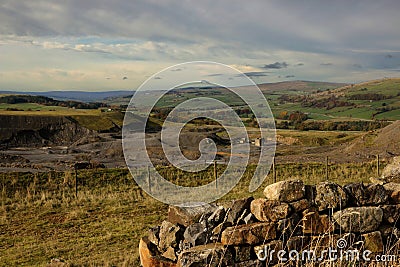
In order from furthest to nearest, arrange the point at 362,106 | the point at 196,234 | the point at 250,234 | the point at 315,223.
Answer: the point at 362,106 → the point at 196,234 → the point at 315,223 → the point at 250,234

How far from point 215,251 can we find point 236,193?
1189cm

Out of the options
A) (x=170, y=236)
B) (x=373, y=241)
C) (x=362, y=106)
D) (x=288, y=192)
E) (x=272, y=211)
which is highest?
(x=362, y=106)

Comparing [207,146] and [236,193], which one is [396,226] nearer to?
[236,193]

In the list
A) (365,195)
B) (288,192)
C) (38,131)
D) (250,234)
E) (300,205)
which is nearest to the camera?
(250,234)

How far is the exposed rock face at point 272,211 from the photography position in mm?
6395

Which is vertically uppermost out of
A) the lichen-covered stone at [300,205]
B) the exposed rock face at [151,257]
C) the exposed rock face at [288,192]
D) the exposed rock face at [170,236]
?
the exposed rock face at [288,192]

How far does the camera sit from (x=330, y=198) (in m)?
6.65

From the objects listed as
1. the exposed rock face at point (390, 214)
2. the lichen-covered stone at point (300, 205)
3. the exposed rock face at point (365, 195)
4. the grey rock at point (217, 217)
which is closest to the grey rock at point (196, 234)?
the grey rock at point (217, 217)

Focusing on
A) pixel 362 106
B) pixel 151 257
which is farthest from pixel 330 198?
pixel 362 106

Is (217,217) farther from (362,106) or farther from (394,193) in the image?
(362,106)

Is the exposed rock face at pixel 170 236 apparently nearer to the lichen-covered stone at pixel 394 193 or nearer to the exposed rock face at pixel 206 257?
the exposed rock face at pixel 206 257

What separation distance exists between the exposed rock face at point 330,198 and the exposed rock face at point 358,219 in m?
0.16

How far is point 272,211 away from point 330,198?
1070 millimetres

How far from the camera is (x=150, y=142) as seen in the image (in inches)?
1908
